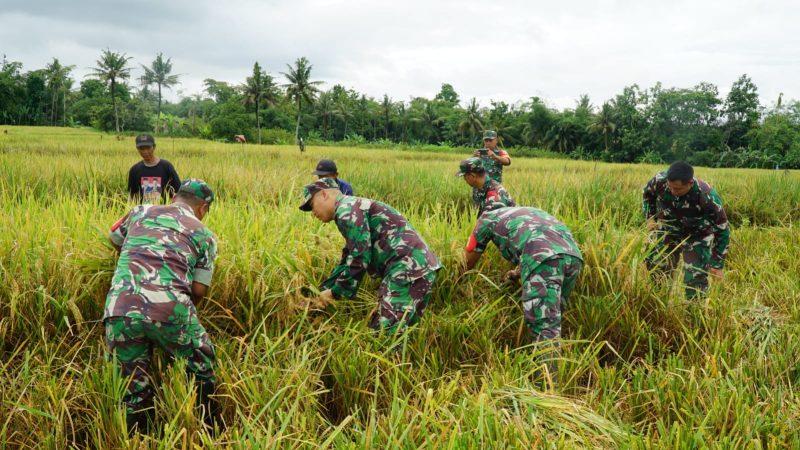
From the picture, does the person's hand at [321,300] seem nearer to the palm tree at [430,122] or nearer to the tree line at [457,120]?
the tree line at [457,120]

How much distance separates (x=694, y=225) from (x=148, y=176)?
18.6 feet

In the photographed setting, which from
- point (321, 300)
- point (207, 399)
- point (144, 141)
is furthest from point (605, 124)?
point (207, 399)

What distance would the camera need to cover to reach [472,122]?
181 ft

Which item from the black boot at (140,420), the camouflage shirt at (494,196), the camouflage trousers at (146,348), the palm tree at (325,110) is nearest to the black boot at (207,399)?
the camouflage trousers at (146,348)

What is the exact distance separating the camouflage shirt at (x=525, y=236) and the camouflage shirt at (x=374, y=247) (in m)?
0.50

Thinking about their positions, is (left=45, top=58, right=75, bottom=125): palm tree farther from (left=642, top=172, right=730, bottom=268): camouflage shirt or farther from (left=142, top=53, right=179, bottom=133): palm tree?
→ (left=642, top=172, right=730, bottom=268): camouflage shirt

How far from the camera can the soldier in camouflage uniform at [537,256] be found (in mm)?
2947

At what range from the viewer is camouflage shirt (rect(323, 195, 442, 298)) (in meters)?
2.94

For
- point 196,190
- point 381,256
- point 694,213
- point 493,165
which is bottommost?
point 381,256

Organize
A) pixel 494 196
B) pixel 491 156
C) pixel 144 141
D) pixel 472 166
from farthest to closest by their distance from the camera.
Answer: pixel 491 156 < pixel 144 141 < pixel 494 196 < pixel 472 166

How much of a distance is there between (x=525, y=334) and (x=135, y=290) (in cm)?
237

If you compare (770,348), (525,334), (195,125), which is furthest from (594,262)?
(195,125)

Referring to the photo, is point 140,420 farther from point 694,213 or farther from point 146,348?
point 694,213

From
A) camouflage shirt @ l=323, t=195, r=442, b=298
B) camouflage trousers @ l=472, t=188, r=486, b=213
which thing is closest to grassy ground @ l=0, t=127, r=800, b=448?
camouflage shirt @ l=323, t=195, r=442, b=298
